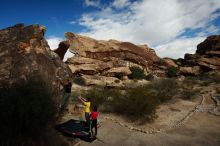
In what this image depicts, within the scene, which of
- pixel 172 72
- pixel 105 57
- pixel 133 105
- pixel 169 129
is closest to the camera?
pixel 169 129

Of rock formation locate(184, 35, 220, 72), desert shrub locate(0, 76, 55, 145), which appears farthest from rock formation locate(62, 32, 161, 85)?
desert shrub locate(0, 76, 55, 145)

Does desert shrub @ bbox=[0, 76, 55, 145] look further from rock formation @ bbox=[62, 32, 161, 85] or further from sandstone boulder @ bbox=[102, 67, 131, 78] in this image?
sandstone boulder @ bbox=[102, 67, 131, 78]

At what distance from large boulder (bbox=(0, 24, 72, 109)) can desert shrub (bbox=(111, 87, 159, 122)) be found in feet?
15.6

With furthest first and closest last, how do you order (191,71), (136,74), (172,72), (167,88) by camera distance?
(172,72) → (191,71) → (136,74) → (167,88)

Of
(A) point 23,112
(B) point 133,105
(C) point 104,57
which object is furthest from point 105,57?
(A) point 23,112

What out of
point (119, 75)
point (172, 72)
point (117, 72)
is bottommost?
point (119, 75)

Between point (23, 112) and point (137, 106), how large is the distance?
28.4 feet

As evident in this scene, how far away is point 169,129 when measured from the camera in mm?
12758

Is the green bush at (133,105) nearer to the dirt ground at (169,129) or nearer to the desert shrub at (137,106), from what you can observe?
the desert shrub at (137,106)

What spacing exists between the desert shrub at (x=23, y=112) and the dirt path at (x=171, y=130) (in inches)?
97.5

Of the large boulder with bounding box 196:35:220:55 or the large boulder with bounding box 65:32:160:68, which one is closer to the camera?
the large boulder with bounding box 65:32:160:68

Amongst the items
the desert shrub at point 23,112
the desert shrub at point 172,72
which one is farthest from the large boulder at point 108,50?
the desert shrub at point 23,112

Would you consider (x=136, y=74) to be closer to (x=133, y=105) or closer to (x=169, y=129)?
(x=133, y=105)

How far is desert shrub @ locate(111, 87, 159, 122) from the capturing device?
48.4 feet
